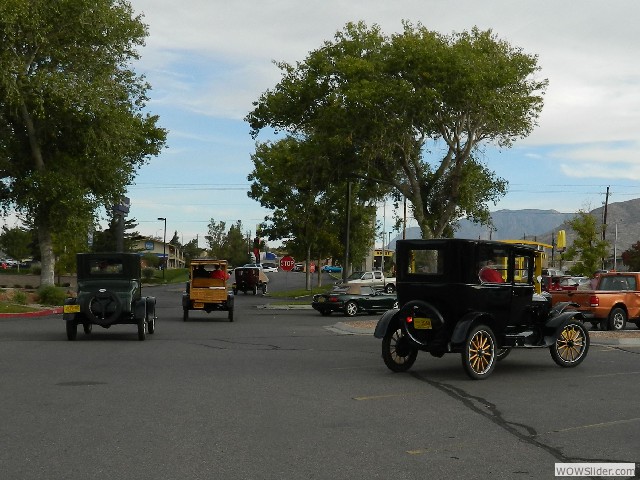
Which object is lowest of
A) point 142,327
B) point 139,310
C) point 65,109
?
point 142,327

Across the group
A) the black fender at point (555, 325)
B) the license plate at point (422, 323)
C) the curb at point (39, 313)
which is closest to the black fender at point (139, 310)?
the license plate at point (422, 323)

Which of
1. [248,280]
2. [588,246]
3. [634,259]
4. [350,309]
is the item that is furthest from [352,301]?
[634,259]

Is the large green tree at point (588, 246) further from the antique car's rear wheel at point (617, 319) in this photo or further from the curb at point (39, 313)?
the curb at point (39, 313)

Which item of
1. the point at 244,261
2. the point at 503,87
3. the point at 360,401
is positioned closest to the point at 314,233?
the point at 503,87

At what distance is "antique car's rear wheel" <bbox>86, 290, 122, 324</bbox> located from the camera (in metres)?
21.0

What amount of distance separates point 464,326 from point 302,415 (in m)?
4.36

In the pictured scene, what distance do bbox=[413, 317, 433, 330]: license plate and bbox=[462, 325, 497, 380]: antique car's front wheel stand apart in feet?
2.38

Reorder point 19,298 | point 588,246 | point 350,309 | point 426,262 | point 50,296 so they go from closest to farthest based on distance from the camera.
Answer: point 426,262, point 350,309, point 19,298, point 50,296, point 588,246

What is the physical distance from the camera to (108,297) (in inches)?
832

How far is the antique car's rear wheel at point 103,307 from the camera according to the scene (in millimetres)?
21016

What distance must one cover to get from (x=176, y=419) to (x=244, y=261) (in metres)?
135

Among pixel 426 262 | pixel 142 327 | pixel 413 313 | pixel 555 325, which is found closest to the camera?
pixel 413 313

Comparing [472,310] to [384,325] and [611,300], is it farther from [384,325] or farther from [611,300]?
[611,300]

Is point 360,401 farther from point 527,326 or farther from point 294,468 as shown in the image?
point 527,326
